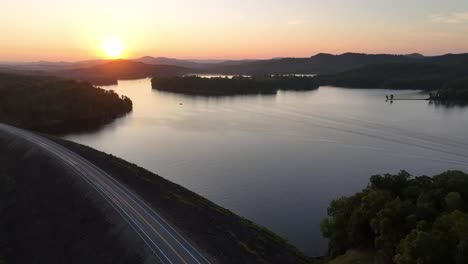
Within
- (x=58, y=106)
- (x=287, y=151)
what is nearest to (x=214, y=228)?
(x=287, y=151)

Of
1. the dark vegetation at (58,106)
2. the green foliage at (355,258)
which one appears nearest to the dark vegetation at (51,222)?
the green foliage at (355,258)

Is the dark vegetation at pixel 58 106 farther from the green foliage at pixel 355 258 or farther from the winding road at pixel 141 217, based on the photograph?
the green foliage at pixel 355 258

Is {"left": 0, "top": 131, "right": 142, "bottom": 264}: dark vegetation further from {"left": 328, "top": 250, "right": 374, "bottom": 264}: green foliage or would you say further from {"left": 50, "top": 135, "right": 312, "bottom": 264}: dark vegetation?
{"left": 328, "top": 250, "right": 374, "bottom": 264}: green foliage

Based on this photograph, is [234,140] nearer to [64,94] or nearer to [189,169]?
[189,169]

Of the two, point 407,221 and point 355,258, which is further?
point 355,258

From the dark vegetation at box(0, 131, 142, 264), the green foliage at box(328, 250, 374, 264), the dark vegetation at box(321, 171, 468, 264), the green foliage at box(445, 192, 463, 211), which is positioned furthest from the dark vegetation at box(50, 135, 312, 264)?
the green foliage at box(445, 192, 463, 211)

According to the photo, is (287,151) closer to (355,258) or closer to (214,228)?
(214,228)

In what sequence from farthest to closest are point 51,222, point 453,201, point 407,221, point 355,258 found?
point 51,222
point 355,258
point 407,221
point 453,201
